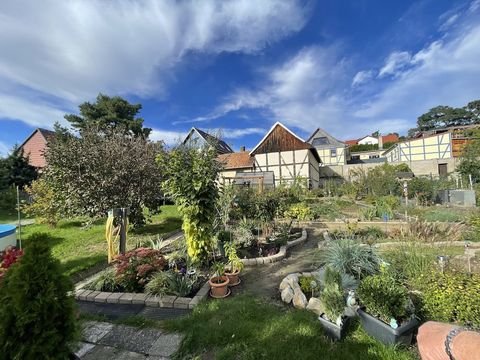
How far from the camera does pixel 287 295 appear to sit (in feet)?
10.8

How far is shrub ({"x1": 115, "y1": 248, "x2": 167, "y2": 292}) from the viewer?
3.79 metres

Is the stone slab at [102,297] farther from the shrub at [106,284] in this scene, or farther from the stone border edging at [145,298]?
the shrub at [106,284]

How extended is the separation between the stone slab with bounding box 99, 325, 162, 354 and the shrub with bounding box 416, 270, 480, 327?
2.98 m

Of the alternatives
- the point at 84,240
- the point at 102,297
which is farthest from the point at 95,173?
the point at 102,297

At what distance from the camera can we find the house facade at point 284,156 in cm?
2005

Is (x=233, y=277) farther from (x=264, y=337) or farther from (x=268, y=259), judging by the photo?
(x=264, y=337)

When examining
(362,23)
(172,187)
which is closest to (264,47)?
(362,23)

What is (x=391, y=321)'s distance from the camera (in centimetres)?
224

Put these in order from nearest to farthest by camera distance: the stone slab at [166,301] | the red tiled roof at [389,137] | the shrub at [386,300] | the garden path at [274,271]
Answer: the shrub at [386,300] → the stone slab at [166,301] → the garden path at [274,271] → the red tiled roof at [389,137]

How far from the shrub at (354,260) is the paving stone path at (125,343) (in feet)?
7.64

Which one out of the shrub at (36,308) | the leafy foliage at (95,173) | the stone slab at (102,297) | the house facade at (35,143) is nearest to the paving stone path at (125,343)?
the stone slab at (102,297)

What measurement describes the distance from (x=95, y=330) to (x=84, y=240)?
4653 millimetres

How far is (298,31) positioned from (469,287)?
9.82m

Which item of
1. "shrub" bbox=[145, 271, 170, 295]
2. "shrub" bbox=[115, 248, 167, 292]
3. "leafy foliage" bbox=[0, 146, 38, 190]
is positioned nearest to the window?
"leafy foliage" bbox=[0, 146, 38, 190]
